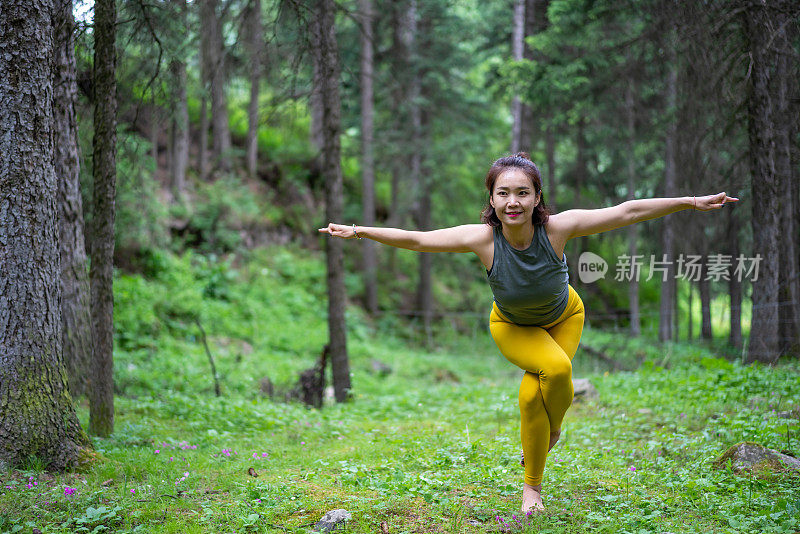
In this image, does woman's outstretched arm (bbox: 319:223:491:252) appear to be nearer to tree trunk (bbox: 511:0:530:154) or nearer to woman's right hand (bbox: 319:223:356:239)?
woman's right hand (bbox: 319:223:356:239)

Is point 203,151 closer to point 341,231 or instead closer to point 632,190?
point 632,190

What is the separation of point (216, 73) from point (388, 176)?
16.9m

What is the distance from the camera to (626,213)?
372 cm

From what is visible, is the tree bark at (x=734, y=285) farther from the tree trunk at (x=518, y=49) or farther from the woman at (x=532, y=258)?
the woman at (x=532, y=258)

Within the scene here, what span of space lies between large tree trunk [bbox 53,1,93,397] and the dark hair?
4418mm

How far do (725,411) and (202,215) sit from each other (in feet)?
47.5

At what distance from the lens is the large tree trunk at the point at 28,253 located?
4.45 meters

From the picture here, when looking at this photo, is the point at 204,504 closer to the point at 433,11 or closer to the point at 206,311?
the point at 206,311

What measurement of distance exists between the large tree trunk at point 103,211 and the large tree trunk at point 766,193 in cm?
799

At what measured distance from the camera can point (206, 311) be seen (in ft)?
47.2

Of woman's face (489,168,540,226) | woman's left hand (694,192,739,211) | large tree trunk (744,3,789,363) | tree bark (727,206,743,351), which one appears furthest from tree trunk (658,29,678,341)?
woman's face (489,168,540,226)

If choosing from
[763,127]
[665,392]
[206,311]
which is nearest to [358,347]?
[206,311]

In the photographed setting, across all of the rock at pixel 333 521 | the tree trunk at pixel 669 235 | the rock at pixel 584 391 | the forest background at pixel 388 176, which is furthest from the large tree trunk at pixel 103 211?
the tree trunk at pixel 669 235

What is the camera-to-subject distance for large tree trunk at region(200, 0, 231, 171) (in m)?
8.14
